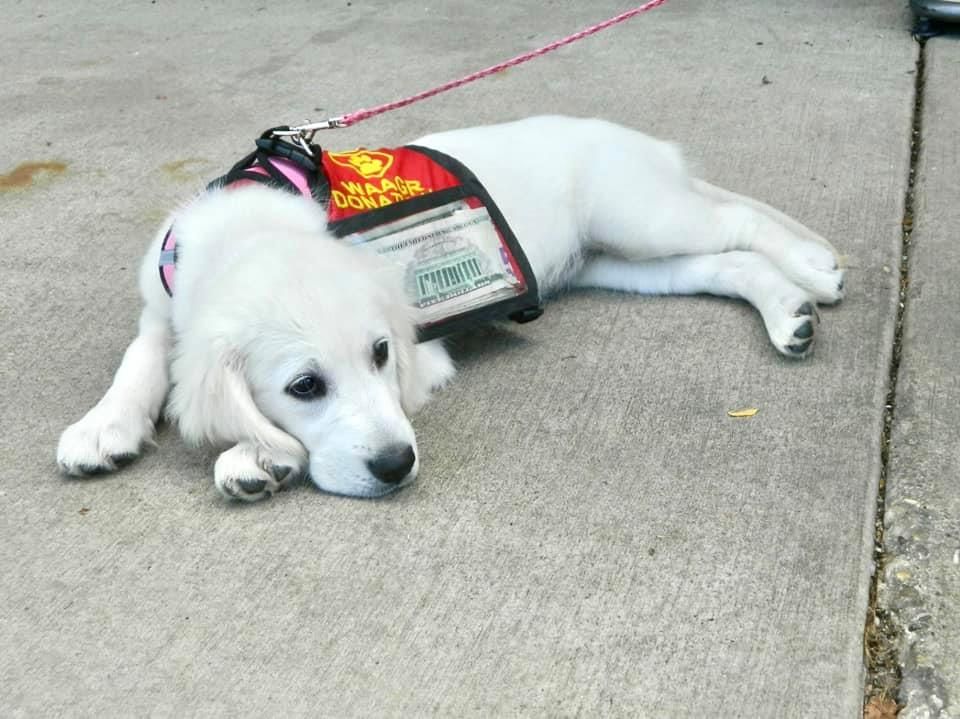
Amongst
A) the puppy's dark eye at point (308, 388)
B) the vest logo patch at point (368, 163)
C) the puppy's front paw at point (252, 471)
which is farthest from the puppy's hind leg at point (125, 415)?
the vest logo patch at point (368, 163)

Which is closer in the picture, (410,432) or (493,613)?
(493,613)

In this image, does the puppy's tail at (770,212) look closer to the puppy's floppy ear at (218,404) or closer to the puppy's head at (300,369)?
the puppy's head at (300,369)

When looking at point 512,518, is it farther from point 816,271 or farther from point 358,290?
point 816,271

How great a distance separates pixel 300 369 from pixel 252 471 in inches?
11.1

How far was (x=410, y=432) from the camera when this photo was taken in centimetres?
269

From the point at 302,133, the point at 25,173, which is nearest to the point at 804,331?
the point at 302,133

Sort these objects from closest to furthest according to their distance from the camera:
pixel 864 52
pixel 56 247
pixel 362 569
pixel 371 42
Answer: pixel 362 569, pixel 56 247, pixel 864 52, pixel 371 42

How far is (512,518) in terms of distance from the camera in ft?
8.69

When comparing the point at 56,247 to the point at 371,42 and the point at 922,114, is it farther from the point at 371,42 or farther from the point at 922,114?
the point at 922,114

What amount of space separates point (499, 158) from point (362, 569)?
1.57 m

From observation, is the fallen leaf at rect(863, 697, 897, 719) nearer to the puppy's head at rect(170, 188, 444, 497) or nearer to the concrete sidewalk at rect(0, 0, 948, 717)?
the concrete sidewalk at rect(0, 0, 948, 717)

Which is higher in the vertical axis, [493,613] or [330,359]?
[330,359]

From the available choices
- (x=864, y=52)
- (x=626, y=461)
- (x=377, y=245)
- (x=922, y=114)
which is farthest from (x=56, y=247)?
(x=864, y=52)

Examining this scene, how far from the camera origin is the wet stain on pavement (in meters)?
4.66
